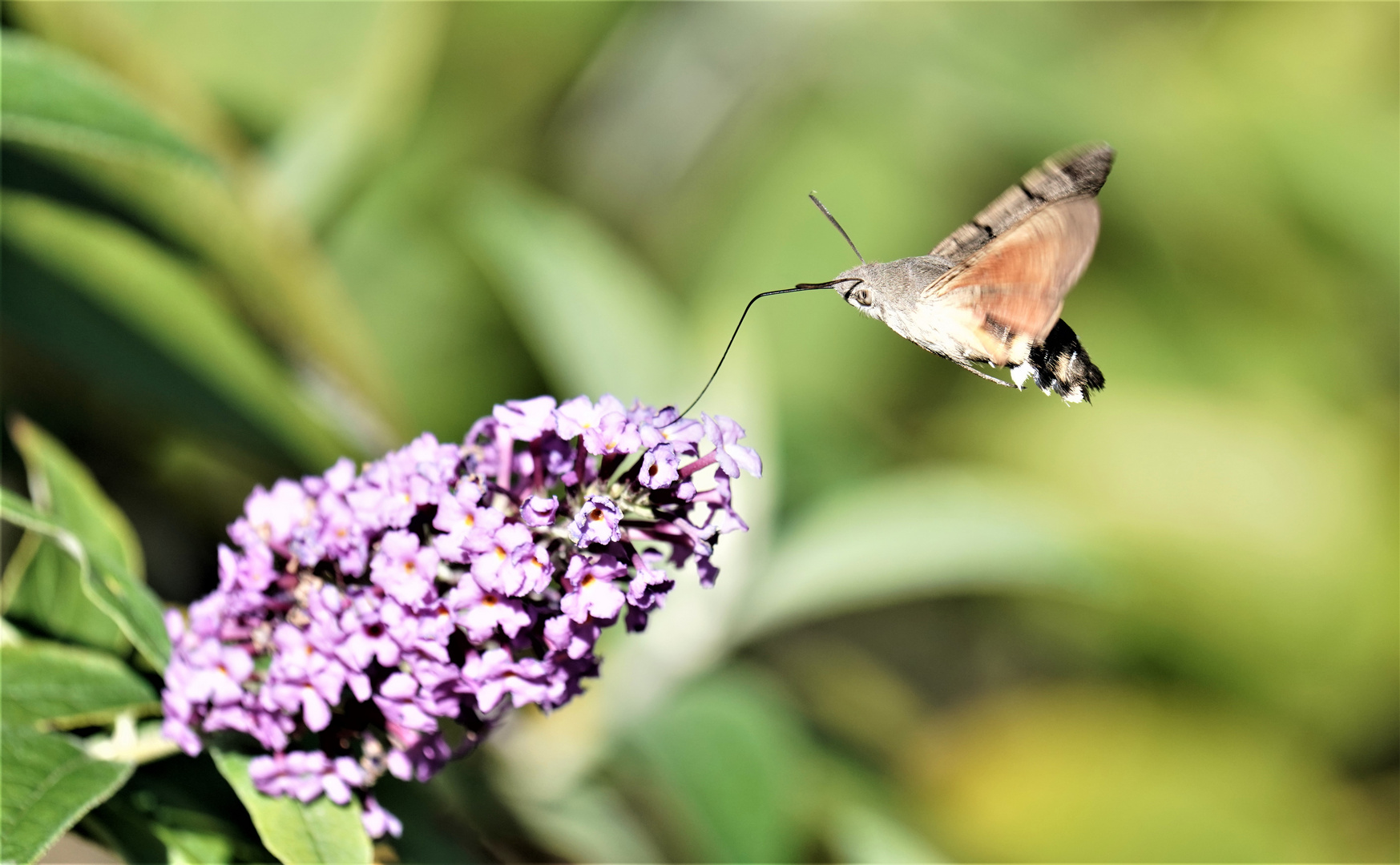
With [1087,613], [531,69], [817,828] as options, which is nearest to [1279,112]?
[1087,613]

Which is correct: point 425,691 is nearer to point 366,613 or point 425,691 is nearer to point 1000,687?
point 366,613

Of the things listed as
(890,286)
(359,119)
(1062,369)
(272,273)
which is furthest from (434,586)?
(359,119)

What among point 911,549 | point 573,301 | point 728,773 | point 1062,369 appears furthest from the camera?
point 573,301

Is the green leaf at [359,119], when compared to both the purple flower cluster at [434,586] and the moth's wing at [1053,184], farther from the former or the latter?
the moth's wing at [1053,184]

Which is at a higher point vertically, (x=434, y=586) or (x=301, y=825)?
(x=434, y=586)

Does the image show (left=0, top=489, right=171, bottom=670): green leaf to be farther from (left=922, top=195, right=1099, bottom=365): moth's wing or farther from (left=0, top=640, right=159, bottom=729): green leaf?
(left=922, top=195, right=1099, bottom=365): moth's wing

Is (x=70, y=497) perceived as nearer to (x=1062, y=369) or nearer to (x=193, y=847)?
(x=193, y=847)
